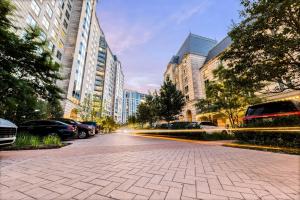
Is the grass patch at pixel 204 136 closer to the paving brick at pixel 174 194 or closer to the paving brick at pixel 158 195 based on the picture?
the paving brick at pixel 174 194

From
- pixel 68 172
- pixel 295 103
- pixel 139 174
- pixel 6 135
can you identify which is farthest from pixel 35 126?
pixel 295 103

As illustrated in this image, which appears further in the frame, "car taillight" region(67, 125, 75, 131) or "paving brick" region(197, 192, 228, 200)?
"car taillight" region(67, 125, 75, 131)

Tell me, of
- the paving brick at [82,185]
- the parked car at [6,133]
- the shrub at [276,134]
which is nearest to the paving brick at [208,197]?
the paving brick at [82,185]

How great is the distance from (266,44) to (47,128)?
1425 cm

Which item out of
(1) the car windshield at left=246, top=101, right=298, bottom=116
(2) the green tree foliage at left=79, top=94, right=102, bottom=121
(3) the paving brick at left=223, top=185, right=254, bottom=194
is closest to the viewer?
(3) the paving brick at left=223, top=185, right=254, bottom=194

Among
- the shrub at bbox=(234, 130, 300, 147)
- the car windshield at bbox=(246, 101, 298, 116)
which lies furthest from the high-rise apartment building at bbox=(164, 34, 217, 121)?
the shrub at bbox=(234, 130, 300, 147)

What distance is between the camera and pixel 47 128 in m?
10.4

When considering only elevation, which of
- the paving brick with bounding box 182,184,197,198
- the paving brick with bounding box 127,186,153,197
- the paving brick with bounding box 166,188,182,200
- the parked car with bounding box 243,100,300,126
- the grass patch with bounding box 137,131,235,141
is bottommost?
the paving brick with bounding box 182,184,197,198

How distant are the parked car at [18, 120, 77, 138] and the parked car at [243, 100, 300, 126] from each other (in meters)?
12.1

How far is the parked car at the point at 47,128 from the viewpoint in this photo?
10.4m

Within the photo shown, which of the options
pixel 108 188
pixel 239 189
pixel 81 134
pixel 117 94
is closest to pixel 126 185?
pixel 108 188

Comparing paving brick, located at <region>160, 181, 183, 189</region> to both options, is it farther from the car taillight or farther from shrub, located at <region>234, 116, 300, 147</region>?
the car taillight

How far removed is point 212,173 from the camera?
3.37m

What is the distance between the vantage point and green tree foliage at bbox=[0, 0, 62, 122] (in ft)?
24.6
